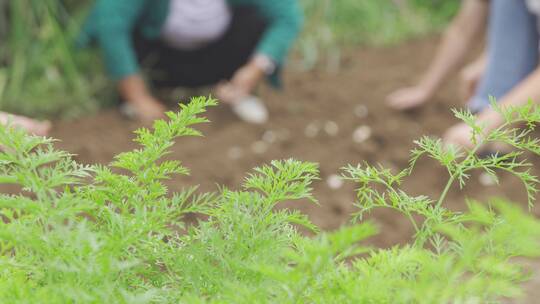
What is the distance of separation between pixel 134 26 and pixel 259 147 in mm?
973

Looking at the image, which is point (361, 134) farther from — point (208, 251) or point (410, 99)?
point (208, 251)

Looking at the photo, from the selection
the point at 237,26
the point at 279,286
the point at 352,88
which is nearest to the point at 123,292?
the point at 279,286

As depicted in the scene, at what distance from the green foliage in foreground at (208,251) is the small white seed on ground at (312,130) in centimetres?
239

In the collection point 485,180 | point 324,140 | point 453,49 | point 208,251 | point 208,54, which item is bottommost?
point 208,251

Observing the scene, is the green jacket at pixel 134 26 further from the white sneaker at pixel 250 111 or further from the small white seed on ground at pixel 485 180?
the small white seed on ground at pixel 485 180

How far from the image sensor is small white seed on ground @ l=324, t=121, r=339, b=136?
348cm

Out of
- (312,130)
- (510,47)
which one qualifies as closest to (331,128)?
(312,130)

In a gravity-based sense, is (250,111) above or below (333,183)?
above

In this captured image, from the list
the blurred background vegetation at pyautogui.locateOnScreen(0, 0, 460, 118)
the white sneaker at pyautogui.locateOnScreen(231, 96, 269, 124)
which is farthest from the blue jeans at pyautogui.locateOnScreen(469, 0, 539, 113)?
the blurred background vegetation at pyautogui.locateOnScreen(0, 0, 460, 118)

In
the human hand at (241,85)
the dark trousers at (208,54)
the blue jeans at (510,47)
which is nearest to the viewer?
the blue jeans at (510,47)

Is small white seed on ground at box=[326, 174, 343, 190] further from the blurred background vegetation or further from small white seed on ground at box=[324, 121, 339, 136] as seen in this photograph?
the blurred background vegetation

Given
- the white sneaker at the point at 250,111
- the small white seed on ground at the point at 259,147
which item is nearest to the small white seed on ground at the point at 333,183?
the small white seed on ground at the point at 259,147

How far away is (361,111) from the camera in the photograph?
374 cm

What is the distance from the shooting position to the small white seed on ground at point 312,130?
136 inches
